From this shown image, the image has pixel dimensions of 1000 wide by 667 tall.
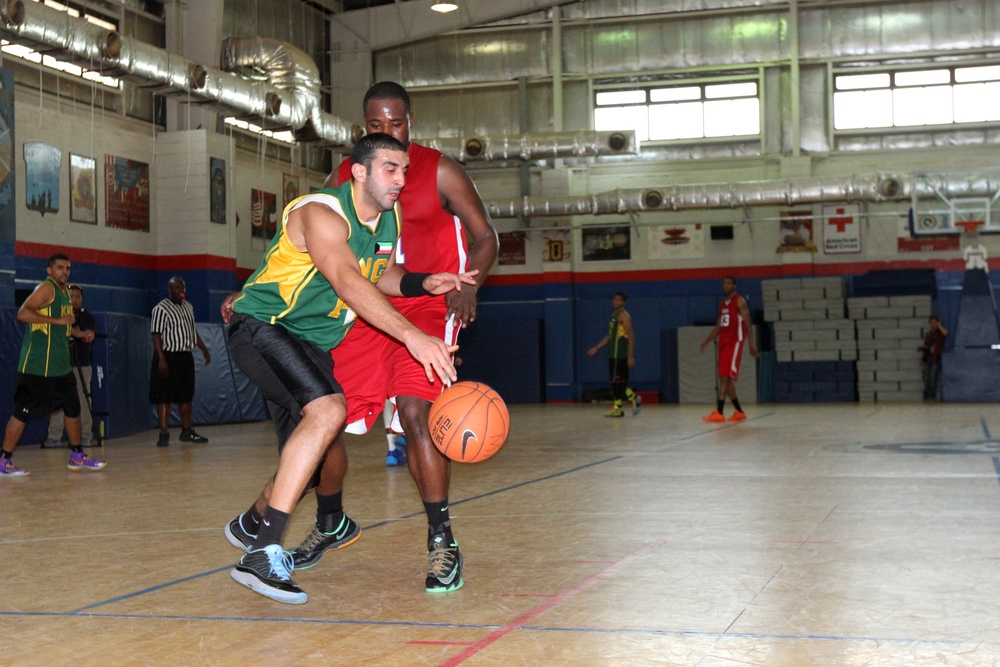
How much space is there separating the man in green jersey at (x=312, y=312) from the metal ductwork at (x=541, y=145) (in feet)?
66.1

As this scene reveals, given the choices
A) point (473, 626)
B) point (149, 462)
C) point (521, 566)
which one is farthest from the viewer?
point (149, 462)

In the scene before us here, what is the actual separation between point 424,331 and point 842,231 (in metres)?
23.2

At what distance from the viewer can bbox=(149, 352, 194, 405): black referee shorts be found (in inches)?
555

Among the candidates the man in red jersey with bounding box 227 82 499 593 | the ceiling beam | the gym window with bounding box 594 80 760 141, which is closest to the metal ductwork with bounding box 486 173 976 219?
the gym window with bounding box 594 80 760 141

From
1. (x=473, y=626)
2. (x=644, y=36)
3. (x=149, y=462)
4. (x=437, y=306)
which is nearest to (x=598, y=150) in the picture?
(x=644, y=36)

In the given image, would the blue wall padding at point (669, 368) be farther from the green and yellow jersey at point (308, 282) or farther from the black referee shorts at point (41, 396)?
the green and yellow jersey at point (308, 282)

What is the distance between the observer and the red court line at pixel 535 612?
332cm

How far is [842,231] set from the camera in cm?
2666

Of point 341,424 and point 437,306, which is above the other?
point 437,306

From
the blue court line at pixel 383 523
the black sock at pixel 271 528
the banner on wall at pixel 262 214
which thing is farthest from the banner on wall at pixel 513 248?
the black sock at pixel 271 528

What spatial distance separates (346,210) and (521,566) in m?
1.67

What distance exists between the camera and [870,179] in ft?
77.9

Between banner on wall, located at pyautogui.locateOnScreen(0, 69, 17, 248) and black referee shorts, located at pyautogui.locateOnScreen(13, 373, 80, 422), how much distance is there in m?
6.22

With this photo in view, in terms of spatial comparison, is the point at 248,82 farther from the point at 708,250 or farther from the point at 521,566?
the point at 521,566
